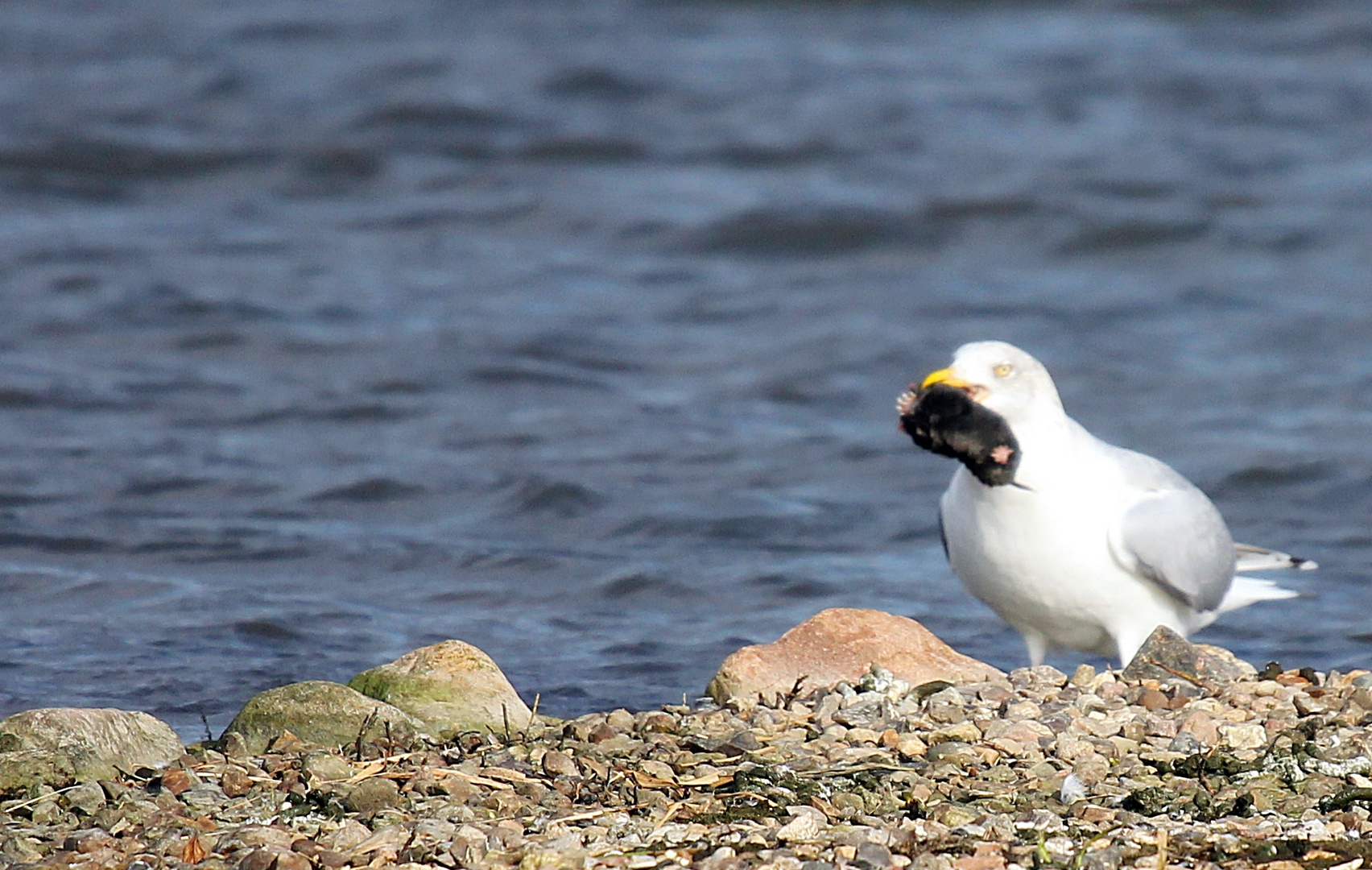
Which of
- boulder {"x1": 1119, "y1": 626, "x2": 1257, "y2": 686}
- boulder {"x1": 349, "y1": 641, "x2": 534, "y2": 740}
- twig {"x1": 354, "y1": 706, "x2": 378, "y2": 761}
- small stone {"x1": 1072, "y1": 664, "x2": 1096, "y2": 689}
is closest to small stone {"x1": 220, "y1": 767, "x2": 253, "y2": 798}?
twig {"x1": 354, "y1": 706, "x2": 378, "y2": 761}

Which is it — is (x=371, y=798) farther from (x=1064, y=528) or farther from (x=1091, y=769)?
(x=1064, y=528)

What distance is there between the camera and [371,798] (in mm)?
4273

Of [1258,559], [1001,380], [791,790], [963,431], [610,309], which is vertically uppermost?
[1001,380]

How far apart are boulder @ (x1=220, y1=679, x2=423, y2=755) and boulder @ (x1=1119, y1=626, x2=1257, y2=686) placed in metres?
2.13

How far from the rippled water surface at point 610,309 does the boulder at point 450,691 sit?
0.84 m

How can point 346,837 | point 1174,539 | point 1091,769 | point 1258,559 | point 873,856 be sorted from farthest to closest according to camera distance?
point 1258,559
point 1174,539
point 1091,769
point 346,837
point 873,856

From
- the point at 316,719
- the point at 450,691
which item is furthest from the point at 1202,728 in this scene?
the point at 316,719

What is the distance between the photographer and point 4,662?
6.34m

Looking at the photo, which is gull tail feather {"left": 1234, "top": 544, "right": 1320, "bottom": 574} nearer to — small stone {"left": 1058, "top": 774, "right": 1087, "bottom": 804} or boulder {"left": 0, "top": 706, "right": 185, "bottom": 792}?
small stone {"left": 1058, "top": 774, "right": 1087, "bottom": 804}

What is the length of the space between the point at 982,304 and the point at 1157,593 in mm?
6374

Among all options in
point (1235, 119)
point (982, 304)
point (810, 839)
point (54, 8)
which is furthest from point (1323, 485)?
point (54, 8)

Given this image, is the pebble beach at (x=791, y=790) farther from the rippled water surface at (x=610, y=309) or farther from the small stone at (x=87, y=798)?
the rippled water surface at (x=610, y=309)

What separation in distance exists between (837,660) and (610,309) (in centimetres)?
677

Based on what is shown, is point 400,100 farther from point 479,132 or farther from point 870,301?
point 870,301
